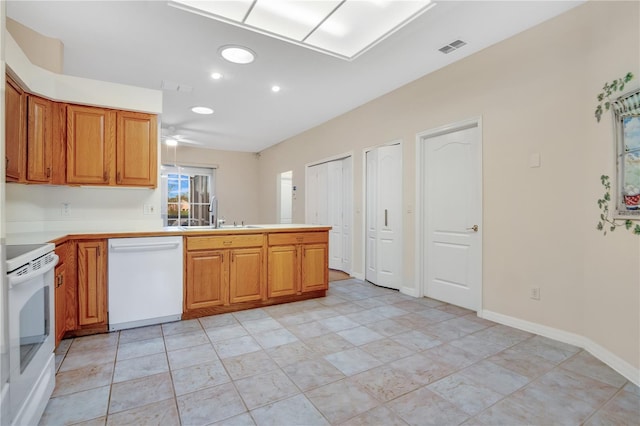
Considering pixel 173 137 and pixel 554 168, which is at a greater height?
pixel 173 137

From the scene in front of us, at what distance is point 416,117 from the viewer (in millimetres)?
3916

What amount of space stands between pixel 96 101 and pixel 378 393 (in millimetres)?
3654

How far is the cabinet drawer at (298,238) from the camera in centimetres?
358

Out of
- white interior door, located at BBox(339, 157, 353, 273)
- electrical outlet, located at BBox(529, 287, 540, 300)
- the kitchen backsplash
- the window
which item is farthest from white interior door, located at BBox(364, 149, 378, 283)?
the window

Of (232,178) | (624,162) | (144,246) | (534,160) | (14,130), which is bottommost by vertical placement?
(144,246)

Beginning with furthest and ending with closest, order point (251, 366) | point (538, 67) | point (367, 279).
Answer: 1. point (367, 279)
2. point (538, 67)
3. point (251, 366)

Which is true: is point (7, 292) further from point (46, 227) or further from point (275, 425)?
point (46, 227)

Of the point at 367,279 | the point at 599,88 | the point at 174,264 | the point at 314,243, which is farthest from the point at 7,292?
the point at 367,279

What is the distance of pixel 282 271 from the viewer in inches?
143

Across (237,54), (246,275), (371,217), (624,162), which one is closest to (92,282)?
(246,275)

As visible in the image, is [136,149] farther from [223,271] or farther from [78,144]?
[223,271]

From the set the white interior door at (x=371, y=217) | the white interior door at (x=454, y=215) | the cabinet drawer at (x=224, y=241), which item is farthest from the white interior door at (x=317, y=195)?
the cabinet drawer at (x=224, y=241)

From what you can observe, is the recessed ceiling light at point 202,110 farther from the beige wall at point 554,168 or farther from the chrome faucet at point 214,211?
the beige wall at point 554,168

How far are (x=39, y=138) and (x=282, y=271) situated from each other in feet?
8.67
